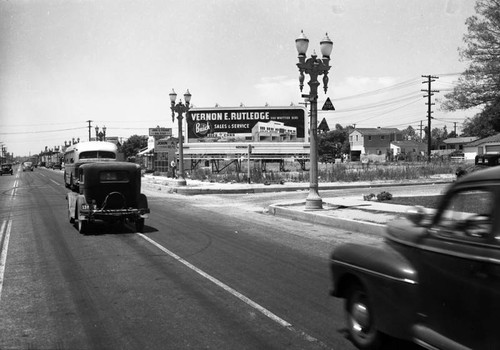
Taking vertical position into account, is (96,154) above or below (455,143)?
below

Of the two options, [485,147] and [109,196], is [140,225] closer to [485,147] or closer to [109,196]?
[109,196]

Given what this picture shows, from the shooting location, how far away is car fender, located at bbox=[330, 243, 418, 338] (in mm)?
3809

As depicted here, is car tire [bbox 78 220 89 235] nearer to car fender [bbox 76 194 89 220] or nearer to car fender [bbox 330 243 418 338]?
car fender [bbox 76 194 89 220]

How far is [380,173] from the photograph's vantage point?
98.8 ft

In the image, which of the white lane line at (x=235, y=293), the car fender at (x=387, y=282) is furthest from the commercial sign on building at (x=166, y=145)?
the car fender at (x=387, y=282)

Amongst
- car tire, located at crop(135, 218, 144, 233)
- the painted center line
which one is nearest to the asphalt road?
the painted center line

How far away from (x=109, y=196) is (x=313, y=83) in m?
7.93

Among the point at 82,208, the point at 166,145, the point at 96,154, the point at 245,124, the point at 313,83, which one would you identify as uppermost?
the point at 245,124

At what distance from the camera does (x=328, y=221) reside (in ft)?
43.0

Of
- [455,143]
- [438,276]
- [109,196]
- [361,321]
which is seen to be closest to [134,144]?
[455,143]

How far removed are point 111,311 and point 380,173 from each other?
26.7 m

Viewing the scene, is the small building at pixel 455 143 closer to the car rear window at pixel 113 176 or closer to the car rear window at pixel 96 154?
the car rear window at pixel 96 154

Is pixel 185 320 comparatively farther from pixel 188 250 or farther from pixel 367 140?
pixel 367 140

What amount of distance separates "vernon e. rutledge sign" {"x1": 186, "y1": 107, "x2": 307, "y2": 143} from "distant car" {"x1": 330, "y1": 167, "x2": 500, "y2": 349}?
174 feet
